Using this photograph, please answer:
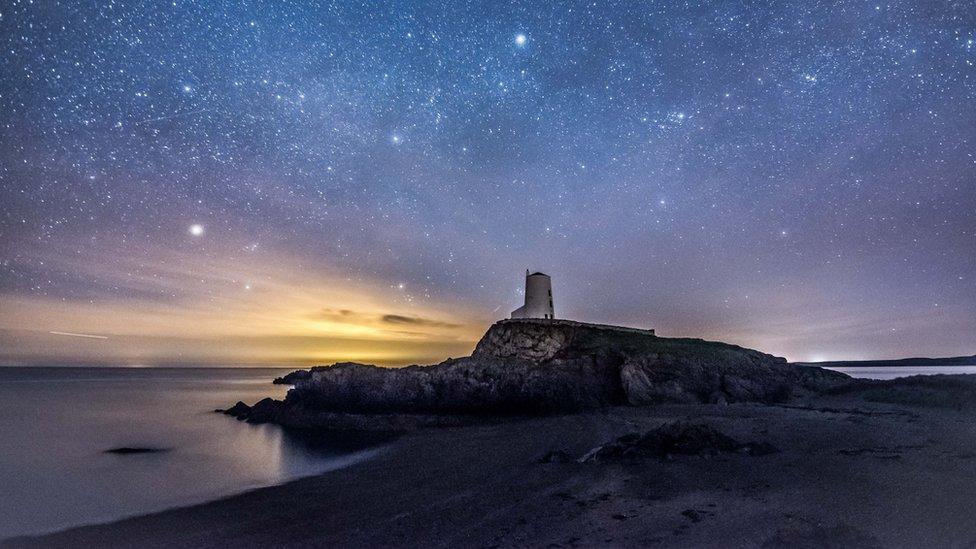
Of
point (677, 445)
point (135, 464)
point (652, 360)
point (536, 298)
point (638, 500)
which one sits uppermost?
point (536, 298)

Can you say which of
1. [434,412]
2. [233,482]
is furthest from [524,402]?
[233,482]

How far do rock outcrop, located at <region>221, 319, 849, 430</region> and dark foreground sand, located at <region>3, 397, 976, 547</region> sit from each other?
11004mm

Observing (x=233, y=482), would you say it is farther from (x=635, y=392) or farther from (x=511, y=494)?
(x=635, y=392)

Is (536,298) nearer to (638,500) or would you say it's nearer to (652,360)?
(652,360)

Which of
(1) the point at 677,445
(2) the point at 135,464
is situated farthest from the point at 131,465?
(1) the point at 677,445

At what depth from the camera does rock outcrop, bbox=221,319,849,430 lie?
101 feet

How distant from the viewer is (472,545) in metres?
9.30

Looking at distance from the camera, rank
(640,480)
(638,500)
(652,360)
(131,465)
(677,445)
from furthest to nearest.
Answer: (652,360)
(131,465)
(677,445)
(640,480)
(638,500)

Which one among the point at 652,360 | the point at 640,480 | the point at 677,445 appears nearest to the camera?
the point at 640,480

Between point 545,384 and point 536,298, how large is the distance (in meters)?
19.6

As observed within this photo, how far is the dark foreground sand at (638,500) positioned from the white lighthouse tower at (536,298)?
30843 millimetres

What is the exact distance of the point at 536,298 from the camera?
51000 millimetres

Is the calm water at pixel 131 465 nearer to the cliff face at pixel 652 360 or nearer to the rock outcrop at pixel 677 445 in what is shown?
the rock outcrop at pixel 677 445

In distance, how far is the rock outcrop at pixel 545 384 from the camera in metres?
30.9
